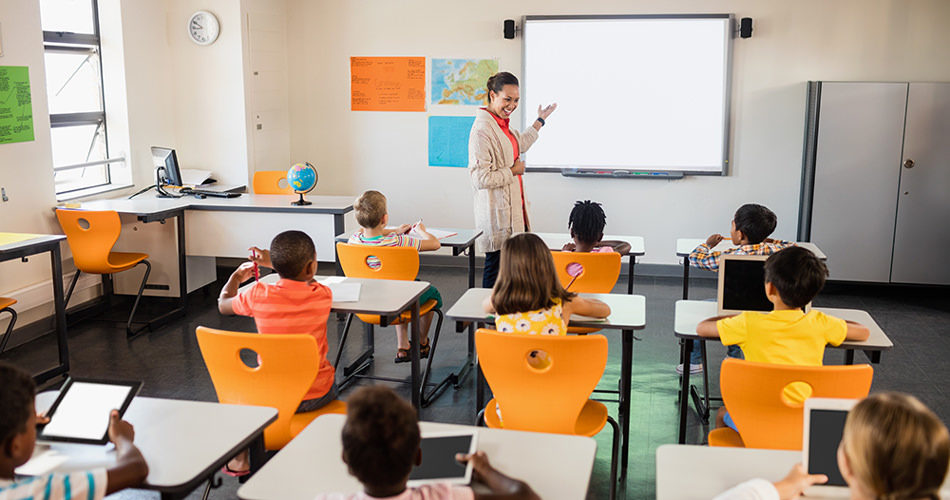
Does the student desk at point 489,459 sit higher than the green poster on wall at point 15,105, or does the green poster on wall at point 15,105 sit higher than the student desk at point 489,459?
the green poster on wall at point 15,105

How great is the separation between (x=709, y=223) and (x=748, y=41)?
144cm

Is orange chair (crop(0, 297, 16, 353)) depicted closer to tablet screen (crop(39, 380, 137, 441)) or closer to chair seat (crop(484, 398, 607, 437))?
tablet screen (crop(39, 380, 137, 441))

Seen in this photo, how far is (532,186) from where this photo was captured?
687 cm

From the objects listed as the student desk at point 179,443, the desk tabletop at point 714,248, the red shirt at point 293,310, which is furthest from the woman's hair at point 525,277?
the desk tabletop at point 714,248

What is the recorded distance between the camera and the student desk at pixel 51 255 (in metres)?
4.08

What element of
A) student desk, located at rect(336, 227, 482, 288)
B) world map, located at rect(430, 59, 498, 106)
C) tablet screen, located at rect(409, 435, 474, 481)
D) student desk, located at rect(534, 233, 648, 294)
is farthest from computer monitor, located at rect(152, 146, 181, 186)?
tablet screen, located at rect(409, 435, 474, 481)

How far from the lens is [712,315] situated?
10.3 feet

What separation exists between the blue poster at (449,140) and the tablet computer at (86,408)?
506cm

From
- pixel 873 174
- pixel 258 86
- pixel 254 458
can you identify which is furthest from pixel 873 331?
pixel 258 86

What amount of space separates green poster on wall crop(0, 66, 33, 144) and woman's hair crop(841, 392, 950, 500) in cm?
492

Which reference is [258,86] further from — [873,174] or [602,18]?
[873,174]

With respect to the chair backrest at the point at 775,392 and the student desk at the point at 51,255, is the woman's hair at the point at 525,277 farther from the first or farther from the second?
the student desk at the point at 51,255

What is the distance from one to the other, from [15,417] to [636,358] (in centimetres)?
361

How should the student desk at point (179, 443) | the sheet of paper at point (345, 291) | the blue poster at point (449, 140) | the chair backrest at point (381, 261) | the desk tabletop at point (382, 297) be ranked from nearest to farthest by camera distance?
the student desk at point (179, 443), the desk tabletop at point (382, 297), the sheet of paper at point (345, 291), the chair backrest at point (381, 261), the blue poster at point (449, 140)
